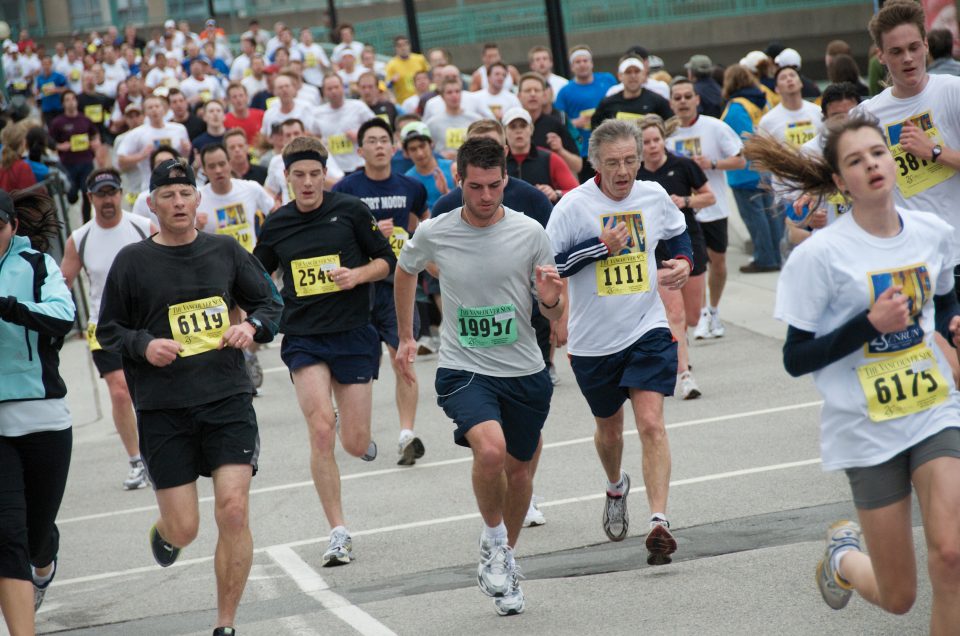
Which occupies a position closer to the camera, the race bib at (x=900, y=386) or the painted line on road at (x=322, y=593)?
the race bib at (x=900, y=386)

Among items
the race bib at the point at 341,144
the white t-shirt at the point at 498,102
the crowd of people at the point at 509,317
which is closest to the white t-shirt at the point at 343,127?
the race bib at the point at 341,144

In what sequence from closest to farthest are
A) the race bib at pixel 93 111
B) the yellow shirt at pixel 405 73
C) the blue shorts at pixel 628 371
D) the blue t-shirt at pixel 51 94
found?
the blue shorts at pixel 628 371 → the yellow shirt at pixel 405 73 → the race bib at pixel 93 111 → the blue t-shirt at pixel 51 94

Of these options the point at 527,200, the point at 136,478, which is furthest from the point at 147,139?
the point at 527,200

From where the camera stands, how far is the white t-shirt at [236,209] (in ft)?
40.1

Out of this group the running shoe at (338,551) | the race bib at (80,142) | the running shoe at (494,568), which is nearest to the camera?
the running shoe at (494,568)

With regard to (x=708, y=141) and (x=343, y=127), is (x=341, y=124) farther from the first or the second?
(x=708, y=141)

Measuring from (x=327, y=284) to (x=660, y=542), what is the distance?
8.91 feet

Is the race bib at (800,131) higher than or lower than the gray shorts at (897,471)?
lower

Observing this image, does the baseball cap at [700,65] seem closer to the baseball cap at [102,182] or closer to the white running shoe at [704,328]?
the white running shoe at [704,328]

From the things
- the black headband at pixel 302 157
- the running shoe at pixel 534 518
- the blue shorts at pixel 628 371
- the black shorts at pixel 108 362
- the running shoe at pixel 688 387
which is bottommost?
the running shoe at pixel 688 387

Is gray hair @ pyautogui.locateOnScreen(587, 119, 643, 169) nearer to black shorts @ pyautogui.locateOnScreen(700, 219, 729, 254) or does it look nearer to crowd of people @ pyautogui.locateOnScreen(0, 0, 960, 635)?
crowd of people @ pyautogui.locateOnScreen(0, 0, 960, 635)

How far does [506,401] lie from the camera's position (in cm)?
689

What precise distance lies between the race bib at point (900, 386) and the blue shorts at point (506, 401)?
2.15 meters

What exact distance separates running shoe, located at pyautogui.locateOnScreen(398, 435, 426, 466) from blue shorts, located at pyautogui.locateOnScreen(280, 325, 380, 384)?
5.26 ft
